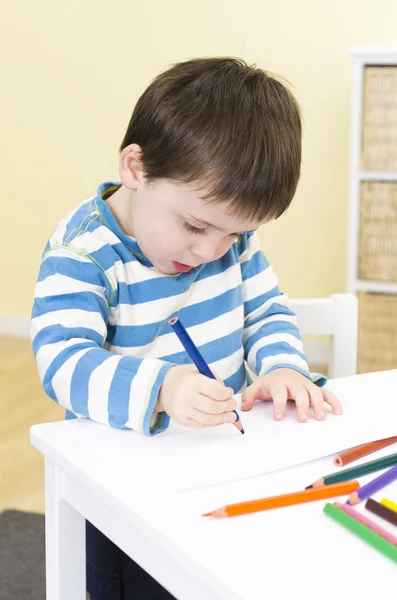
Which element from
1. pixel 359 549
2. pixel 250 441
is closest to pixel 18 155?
pixel 250 441

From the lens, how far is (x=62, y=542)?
60 cm

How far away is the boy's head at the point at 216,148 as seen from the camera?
2.36ft

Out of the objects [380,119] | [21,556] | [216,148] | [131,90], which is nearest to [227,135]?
[216,148]

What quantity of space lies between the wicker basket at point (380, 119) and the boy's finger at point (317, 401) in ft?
5.08

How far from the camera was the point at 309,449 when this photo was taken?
60 centimetres

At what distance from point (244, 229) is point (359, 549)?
0.39 m

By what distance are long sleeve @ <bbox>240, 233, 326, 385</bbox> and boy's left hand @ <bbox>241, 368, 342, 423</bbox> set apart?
0.13 metres

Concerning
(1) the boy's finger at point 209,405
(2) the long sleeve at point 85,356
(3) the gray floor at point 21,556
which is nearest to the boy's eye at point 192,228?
(2) the long sleeve at point 85,356

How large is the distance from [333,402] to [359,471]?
158mm

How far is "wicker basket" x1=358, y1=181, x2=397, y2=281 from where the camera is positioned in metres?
2.15

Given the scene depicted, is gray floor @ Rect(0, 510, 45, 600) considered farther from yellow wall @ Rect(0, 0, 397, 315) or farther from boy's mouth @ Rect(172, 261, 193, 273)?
yellow wall @ Rect(0, 0, 397, 315)

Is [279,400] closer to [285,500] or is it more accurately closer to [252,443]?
[252,443]

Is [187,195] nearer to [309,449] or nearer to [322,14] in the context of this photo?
[309,449]

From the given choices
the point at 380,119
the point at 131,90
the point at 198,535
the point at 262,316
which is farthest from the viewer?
the point at 131,90
